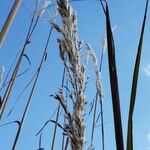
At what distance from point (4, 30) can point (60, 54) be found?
0.73 m

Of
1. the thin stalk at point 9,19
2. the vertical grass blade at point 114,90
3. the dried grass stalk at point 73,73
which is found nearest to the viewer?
the vertical grass blade at point 114,90

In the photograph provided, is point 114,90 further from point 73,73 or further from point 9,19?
point 9,19

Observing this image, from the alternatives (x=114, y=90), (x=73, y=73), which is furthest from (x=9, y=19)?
(x=114, y=90)

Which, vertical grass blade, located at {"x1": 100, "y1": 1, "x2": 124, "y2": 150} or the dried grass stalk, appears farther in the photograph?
the dried grass stalk

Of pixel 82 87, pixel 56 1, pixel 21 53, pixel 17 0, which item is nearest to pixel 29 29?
pixel 21 53

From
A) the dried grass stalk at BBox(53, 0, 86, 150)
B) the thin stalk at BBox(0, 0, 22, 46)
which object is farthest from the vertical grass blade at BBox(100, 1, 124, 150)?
the thin stalk at BBox(0, 0, 22, 46)

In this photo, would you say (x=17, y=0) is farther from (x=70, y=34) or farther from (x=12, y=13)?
(x=70, y=34)

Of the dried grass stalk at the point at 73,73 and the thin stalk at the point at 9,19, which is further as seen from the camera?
the thin stalk at the point at 9,19

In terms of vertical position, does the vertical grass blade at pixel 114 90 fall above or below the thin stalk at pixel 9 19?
below

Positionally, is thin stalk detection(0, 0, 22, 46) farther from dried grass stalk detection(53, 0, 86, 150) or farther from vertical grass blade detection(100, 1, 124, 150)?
vertical grass blade detection(100, 1, 124, 150)

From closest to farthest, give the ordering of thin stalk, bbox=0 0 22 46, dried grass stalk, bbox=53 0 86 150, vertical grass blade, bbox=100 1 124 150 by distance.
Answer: vertical grass blade, bbox=100 1 124 150 → dried grass stalk, bbox=53 0 86 150 → thin stalk, bbox=0 0 22 46

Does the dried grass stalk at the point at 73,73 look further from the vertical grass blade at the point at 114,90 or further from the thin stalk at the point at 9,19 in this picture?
the thin stalk at the point at 9,19

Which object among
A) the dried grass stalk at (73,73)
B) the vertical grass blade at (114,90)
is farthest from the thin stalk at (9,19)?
the vertical grass blade at (114,90)

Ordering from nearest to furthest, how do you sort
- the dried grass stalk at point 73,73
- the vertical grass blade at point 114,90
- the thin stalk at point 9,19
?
the vertical grass blade at point 114,90 < the dried grass stalk at point 73,73 < the thin stalk at point 9,19
